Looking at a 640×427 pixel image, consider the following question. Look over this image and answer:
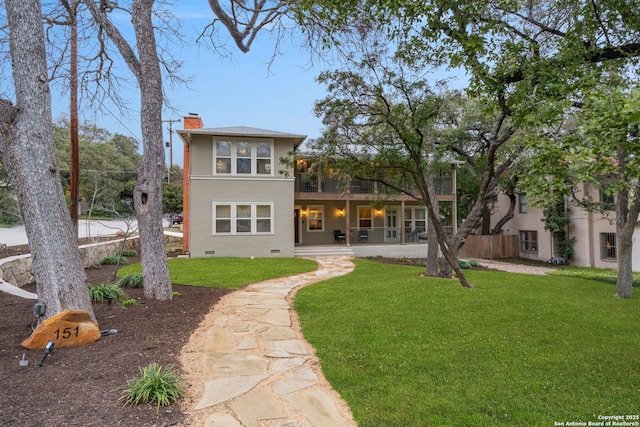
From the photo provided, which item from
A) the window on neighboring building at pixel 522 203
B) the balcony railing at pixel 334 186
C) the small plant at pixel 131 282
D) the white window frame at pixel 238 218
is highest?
the balcony railing at pixel 334 186

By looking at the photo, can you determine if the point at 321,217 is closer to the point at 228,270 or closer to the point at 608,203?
the point at 228,270

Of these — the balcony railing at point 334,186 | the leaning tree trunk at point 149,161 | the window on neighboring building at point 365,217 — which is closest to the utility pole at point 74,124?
the leaning tree trunk at point 149,161

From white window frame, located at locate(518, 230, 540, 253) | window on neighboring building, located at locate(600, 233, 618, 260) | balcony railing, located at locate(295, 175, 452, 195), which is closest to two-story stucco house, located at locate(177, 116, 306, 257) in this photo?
balcony railing, located at locate(295, 175, 452, 195)

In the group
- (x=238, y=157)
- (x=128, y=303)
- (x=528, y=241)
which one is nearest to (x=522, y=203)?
(x=528, y=241)

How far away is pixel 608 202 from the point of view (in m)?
16.0

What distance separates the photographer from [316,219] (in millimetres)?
18766

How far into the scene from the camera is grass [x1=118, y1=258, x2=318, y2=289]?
8.59 meters

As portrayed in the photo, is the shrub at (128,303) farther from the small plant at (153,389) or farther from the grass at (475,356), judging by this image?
the small plant at (153,389)

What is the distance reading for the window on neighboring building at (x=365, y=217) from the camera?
19531 mm

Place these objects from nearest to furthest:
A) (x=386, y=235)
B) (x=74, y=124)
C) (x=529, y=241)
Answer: (x=74, y=124) < (x=386, y=235) < (x=529, y=241)

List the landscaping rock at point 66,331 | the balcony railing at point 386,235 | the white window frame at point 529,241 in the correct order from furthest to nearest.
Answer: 1. the white window frame at point 529,241
2. the balcony railing at point 386,235
3. the landscaping rock at point 66,331

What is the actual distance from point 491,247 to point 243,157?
15.1m

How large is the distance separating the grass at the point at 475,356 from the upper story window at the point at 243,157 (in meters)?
8.95

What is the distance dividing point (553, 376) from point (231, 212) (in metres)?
12.8
